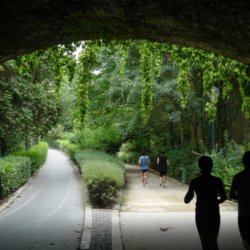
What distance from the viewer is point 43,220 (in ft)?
45.5

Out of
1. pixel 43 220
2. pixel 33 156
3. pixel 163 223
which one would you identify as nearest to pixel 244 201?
pixel 163 223

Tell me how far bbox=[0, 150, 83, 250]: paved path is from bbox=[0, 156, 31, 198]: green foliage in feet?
1.94

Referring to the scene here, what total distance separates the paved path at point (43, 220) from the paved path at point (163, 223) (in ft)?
4.84

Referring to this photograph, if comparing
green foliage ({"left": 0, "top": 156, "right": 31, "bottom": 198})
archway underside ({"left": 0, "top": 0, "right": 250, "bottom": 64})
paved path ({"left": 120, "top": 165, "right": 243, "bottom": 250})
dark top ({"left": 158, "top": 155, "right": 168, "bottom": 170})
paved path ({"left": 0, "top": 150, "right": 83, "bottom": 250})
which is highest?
archway underside ({"left": 0, "top": 0, "right": 250, "bottom": 64})

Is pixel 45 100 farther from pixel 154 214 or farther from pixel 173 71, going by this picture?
pixel 154 214

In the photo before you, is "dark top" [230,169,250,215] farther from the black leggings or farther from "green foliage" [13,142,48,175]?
"green foliage" [13,142,48,175]

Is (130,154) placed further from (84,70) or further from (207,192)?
(207,192)

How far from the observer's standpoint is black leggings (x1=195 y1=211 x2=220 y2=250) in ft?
20.5

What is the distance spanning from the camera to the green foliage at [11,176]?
18.5 metres

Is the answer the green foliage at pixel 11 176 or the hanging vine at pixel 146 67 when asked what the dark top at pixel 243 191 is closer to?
the hanging vine at pixel 146 67

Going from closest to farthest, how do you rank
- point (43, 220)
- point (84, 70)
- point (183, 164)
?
point (84, 70) → point (43, 220) → point (183, 164)

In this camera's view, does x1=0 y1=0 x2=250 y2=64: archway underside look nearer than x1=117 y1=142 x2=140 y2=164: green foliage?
Yes

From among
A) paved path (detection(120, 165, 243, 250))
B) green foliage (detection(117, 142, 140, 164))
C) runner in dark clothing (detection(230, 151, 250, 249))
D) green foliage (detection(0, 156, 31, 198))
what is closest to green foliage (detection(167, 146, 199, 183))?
paved path (detection(120, 165, 243, 250))

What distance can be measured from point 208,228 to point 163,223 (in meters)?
6.67
